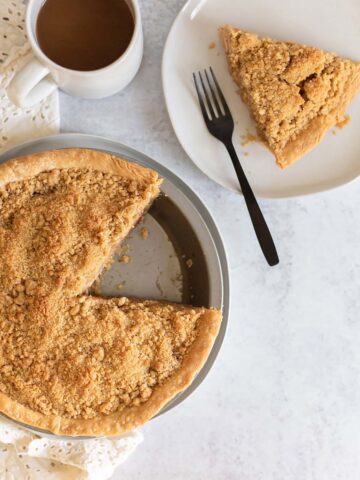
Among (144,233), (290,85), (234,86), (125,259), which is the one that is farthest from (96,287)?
(290,85)

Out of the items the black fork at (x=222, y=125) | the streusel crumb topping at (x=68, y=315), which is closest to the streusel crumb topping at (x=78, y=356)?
the streusel crumb topping at (x=68, y=315)

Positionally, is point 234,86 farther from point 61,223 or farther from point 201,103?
point 61,223

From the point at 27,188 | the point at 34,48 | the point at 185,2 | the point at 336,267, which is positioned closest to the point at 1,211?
the point at 27,188

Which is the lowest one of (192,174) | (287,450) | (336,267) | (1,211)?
(287,450)

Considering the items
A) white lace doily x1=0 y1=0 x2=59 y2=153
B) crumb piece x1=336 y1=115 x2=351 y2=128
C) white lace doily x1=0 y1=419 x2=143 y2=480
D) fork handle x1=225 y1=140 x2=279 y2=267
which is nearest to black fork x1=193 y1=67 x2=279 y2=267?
fork handle x1=225 y1=140 x2=279 y2=267

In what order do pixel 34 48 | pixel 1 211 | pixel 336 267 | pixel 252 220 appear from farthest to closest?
pixel 336 267, pixel 252 220, pixel 1 211, pixel 34 48

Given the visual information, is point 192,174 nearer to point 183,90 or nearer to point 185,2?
point 183,90

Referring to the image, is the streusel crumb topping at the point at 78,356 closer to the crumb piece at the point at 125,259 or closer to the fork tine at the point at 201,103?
the crumb piece at the point at 125,259
